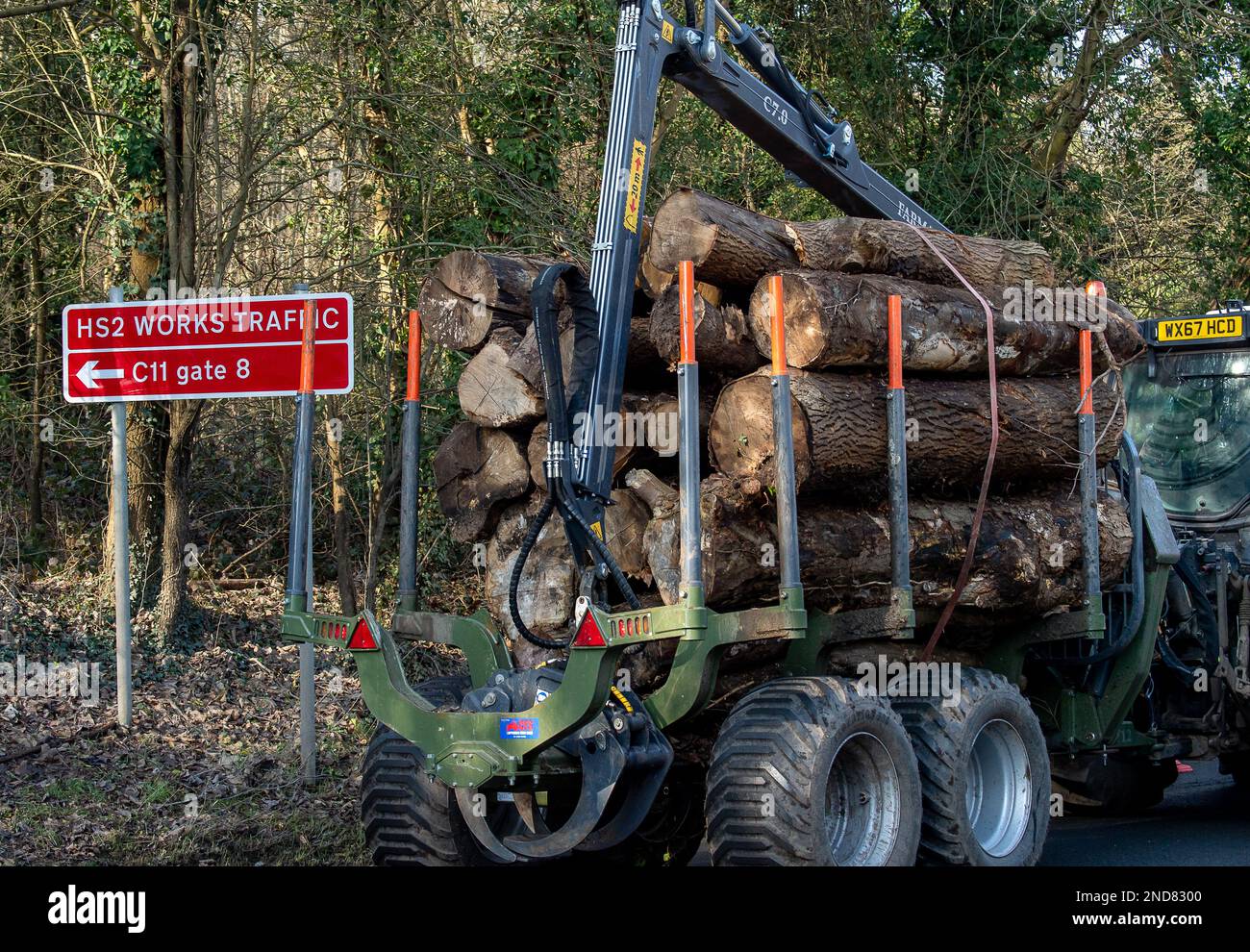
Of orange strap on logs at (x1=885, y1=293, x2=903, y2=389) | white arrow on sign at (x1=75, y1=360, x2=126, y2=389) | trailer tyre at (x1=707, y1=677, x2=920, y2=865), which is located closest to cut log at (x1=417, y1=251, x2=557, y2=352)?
orange strap on logs at (x1=885, y1=293, x2=903, y2=389)

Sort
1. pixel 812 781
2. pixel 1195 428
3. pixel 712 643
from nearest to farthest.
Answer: pixel 812 781
pixel 712 643
pixel 1195 428

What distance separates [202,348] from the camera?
8.45 meters

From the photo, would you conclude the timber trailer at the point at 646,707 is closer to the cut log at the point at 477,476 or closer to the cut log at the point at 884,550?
the cut log at the point at 884,550

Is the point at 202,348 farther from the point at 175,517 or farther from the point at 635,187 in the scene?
the point at 175,517

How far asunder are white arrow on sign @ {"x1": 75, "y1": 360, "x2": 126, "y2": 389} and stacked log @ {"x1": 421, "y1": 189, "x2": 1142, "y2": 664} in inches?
76.8

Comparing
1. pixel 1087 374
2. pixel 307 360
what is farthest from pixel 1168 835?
pixel 307 360

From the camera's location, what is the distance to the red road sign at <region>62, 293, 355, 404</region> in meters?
8.28

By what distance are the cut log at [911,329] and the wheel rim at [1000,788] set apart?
6.30ft

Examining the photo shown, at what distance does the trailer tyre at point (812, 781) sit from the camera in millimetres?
6016

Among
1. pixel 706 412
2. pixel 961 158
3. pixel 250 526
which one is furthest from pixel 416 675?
pixel 961 158

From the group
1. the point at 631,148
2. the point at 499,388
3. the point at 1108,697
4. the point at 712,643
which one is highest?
the point at 631,148

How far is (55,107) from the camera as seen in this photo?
14336 millimetres

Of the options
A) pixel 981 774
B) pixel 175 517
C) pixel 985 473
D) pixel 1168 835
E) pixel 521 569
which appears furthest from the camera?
pixel 175 517

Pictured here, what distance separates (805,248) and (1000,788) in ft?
9.41
